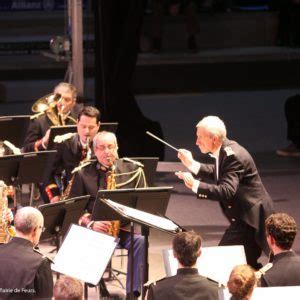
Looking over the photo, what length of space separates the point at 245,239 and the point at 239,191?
1.37ft

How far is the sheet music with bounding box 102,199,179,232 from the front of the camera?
7133 mm

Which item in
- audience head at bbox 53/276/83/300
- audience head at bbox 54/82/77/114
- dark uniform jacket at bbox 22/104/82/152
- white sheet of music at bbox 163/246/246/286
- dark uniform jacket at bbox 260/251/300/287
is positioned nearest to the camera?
audience head at bbox 53/276/83/300

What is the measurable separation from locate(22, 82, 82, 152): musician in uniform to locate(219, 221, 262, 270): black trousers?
2.83m

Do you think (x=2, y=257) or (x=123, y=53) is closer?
(x=2, y=257)

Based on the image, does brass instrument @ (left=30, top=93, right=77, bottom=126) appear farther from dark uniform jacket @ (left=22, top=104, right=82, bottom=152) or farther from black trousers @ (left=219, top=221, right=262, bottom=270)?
black trousers @ (left=219, top=221, right=262, bottom=270)

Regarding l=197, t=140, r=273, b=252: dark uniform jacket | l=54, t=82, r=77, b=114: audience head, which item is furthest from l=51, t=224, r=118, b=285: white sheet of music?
l=54, t=82, r=77, b=114: audience head

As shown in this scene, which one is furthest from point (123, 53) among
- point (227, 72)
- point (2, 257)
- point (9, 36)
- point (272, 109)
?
point (9, 36)

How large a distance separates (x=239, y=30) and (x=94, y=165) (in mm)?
20994

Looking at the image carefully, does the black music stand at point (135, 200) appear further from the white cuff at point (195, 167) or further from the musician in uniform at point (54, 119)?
the musician in uniform at point (54, 119)

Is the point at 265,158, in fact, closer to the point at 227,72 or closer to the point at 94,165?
the point at 94,165

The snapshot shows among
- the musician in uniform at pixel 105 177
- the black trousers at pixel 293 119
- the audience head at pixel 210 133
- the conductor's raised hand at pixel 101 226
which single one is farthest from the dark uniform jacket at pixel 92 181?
the black trousers at pixel 293 119

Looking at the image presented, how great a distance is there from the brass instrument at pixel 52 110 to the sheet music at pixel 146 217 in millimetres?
3142

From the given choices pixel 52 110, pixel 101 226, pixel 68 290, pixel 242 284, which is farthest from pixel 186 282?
pixel 52 110

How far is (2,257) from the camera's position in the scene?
6.66m
